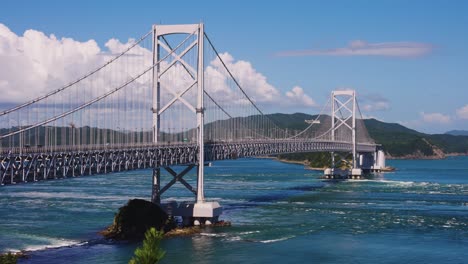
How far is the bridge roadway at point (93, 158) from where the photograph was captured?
32688 mm

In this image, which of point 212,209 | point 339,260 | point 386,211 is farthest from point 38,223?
point 386,211

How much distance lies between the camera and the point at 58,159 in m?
35.2

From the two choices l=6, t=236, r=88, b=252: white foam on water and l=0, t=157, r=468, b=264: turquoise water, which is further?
l=6, t=236, r=88, b=252: white foam on water

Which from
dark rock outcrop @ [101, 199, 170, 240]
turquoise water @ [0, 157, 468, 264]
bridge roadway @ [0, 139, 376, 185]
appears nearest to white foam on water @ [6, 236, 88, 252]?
turquoise water @ [0, 157, 468, 264]

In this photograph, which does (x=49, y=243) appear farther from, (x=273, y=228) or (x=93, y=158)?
(x=273, y=228)

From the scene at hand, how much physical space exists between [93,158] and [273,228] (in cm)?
1322

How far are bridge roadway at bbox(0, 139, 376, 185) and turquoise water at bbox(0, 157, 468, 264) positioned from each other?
3.94 metres

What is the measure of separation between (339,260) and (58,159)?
14033 millimetres

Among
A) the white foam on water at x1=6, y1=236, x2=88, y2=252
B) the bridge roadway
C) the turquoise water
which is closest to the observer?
the bridge roadway

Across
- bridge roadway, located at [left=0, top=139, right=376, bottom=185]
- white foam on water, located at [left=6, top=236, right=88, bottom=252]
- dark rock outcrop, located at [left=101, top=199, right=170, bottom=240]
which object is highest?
bridge roadway, located at [left=0, top=139, right=376, bottom=185]

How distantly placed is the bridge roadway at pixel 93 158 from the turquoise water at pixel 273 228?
12.9ft

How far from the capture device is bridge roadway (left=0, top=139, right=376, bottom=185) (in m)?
32.7

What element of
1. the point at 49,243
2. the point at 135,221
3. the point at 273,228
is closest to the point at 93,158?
the point at 49,243

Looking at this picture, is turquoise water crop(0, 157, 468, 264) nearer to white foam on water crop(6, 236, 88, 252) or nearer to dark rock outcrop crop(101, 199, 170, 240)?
white foam on water crop(6, 236, 88, 252)
